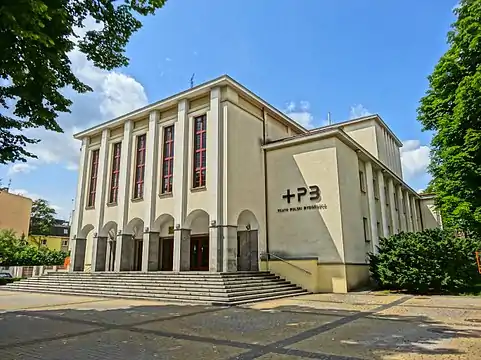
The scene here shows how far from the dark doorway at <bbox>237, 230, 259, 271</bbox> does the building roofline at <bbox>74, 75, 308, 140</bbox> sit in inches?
305

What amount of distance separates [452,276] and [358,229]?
16.4ft

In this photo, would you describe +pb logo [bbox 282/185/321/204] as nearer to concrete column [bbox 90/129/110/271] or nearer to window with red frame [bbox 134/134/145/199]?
window with red frame [bbox 134/134/145/199]

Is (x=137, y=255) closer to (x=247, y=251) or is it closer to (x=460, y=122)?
(x=247, y=251)

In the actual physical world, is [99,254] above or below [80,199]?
below

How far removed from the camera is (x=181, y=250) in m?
18.2

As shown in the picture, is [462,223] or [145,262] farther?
[145,262]

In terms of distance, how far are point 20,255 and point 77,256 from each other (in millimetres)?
18017

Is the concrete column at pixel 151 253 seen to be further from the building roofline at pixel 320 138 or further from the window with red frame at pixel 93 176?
the building roofline at pixel 320 138

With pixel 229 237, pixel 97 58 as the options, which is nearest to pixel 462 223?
pixel 229 237

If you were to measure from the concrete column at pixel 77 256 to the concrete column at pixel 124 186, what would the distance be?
4.22 metres

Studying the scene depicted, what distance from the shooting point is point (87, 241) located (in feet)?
82.1

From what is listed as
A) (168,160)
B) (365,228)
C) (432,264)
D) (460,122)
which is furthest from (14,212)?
(460,122)

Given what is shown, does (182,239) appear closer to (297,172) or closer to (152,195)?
(152,195)

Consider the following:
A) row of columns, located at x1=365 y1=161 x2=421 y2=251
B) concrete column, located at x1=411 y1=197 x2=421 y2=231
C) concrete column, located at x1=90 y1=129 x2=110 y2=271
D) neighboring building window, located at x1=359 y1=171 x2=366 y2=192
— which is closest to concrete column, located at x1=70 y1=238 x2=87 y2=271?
concrete column, located at x1=90 y1=129 x2=110 y2=271
